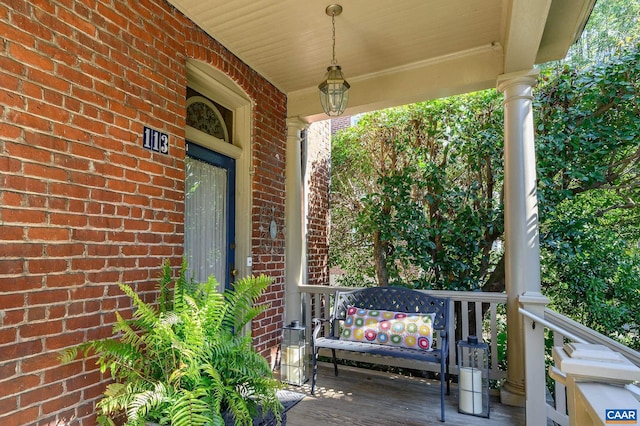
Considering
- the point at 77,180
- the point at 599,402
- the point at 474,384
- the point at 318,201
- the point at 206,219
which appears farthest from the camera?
the point at 318,201

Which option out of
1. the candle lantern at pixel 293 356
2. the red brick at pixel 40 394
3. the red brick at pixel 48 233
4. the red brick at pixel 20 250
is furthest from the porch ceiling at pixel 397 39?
the red brick at pixel 40 394

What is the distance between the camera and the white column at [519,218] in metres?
2.68

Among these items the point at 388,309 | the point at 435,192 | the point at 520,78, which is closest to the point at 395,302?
the point at 388,309

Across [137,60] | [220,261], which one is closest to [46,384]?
[220,261]

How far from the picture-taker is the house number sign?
2191 millimetres

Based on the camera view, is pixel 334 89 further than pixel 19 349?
Yes

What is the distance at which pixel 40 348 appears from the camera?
161 cm

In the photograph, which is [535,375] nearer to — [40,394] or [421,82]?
[421,82]

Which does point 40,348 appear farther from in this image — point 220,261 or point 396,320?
point 396,320

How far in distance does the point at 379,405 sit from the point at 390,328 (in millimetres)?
567

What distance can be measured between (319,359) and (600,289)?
3055mm

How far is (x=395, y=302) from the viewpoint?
3076 mm

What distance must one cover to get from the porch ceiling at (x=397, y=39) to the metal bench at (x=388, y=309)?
5.89 feet

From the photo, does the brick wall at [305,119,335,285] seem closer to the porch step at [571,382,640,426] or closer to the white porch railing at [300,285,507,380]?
the white porch railing at [300,285,507,380]
